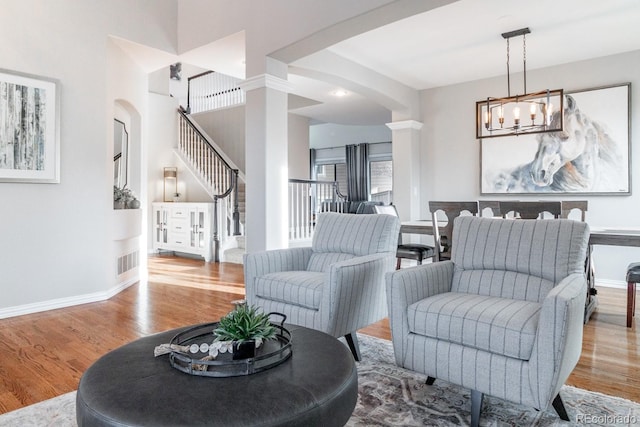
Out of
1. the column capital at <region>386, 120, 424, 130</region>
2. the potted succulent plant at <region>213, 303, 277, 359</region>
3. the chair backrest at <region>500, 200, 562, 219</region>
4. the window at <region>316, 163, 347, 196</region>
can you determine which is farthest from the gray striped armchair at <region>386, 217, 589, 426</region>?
the window at <region>316, 163, 347, 196</region>

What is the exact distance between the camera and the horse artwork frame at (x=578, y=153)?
492 cm

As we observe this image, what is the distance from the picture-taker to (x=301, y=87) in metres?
6.38

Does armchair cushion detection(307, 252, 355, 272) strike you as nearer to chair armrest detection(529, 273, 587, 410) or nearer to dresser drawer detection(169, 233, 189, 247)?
chair armrest detection(529, 273, 587, 410)

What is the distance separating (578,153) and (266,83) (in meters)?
3.90

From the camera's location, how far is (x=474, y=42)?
4621 mm

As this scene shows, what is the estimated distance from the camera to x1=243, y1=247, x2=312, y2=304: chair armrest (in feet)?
9.70

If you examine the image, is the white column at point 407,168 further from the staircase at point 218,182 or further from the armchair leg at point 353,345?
the armchair leg at point 353,345

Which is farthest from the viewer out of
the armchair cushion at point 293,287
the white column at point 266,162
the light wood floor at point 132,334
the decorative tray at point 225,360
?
the white column at point 266,162

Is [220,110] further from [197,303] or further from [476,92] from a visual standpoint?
[197,303]

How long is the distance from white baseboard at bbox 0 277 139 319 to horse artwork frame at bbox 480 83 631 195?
16.5ft

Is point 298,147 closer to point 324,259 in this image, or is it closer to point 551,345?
point 324,259

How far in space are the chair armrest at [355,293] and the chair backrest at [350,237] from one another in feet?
0.40

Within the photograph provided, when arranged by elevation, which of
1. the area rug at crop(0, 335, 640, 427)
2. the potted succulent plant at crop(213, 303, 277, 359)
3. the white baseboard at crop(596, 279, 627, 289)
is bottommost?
the area rug at crop(0, 335, 640, 427)

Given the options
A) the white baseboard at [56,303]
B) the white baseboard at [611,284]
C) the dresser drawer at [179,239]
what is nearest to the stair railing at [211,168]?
the dresser drawer at [179,239]
